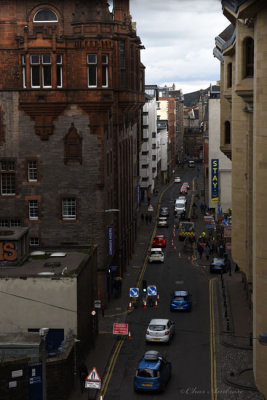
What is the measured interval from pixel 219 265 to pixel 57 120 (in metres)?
26.5

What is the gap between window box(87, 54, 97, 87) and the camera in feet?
221

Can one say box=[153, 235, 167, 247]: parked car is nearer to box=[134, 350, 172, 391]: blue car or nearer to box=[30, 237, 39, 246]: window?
box=[30, 237, 39, 246]: window

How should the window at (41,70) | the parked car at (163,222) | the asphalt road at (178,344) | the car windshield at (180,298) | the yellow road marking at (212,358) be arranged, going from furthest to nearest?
the parked car at (163,222) < the car windshield at (180,298) < the window at (41,70) < the asphalt road at (178,344) < the yellow road marking at (212,358)

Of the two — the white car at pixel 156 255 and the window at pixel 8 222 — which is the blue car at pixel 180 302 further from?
the white car at pixel 156 255

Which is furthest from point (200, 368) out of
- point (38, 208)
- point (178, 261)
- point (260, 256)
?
point (178, 261)

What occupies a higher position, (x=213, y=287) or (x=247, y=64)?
(x=247, y=64)

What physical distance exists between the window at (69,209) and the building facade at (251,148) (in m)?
15.7

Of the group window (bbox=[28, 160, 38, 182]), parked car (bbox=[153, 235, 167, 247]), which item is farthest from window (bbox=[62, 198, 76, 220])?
parked car (bbox=[153, 235, 167, 247])

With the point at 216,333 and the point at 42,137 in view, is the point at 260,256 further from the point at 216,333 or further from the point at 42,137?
the point at 42,137

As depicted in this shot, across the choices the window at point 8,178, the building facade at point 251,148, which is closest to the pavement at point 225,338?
the building facade at point 251,148

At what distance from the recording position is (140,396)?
4531 centimetres

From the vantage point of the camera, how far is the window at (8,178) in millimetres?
69875

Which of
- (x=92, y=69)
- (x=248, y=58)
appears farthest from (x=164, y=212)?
(x=248, y=58)

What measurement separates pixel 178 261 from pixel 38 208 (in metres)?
27.5
